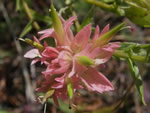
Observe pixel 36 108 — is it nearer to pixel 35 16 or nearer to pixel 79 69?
pixel 35 16

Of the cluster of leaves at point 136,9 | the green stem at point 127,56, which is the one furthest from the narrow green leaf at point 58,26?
the cluster of leaves at point 136,9

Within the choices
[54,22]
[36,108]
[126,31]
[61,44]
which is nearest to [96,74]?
[61,44]

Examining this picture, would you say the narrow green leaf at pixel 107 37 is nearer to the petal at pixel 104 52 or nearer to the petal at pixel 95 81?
the petal at pixel 104 52

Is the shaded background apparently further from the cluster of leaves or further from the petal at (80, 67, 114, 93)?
the petal at (80, 67, 114, 93)

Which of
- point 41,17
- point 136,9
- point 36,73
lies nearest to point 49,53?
point 136,9

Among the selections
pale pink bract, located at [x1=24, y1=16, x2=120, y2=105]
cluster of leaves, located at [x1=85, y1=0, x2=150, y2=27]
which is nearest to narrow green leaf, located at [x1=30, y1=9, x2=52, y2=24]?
cluster of leaves, located at [x1=85, y1=0, x2=150, y2=27]

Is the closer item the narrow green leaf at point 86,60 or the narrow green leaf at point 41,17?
the narrow green leaf at point 86,60
